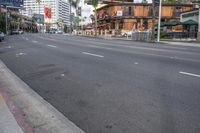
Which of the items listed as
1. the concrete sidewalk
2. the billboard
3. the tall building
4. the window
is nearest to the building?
the window

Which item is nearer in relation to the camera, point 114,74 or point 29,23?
point 114,74

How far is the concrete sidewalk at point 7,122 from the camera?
452 centimetres

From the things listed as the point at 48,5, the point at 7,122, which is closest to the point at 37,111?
the point at 7,122

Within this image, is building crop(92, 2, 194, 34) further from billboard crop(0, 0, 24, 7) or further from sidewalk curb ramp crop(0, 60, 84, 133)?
sidewalk curb ramp crop(0, 60, 84, 133)

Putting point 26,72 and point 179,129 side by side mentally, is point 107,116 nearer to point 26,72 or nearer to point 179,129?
point 179,129

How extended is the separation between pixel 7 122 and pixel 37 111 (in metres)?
0.87

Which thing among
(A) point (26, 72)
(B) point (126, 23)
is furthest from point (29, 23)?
(A) point (26, 72)

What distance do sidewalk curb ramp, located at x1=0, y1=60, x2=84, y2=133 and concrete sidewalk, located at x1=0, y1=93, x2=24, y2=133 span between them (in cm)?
28

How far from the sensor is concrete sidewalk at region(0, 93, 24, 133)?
452 centimetres

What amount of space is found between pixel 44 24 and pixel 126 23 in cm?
12866

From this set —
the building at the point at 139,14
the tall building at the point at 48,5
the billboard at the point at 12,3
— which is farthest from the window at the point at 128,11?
the billboard at the point at 12,3

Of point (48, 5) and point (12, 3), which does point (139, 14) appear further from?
point (12, 3)

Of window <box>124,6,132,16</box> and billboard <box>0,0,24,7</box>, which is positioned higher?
window <box>124,6,132,16</box>

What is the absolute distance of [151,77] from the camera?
8742 mm
